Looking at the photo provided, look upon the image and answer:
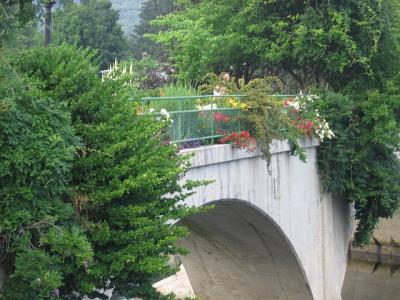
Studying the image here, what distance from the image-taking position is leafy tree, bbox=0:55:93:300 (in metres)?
4.21

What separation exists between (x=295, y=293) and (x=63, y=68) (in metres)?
8.90

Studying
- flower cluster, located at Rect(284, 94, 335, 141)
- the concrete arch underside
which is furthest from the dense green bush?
the concrete arch underside

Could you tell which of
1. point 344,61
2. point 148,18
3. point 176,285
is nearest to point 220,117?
point 344,61

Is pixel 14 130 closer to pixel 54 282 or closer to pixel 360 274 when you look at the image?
pixel 54 282

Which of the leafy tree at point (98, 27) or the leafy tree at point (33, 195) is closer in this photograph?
the leafy tree at point (33, 195)

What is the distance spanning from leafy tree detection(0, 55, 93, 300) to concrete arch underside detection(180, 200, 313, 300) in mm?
5640

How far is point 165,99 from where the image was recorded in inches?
292

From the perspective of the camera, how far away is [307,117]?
10.9 meters

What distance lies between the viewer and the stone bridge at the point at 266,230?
30.1 ft

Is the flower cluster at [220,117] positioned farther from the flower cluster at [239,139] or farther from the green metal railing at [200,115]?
the flower cluster at [239,139]

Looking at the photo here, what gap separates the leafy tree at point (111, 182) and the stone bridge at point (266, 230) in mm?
2903

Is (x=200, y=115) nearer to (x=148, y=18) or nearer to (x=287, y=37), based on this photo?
Answer: (x=287, y=37)

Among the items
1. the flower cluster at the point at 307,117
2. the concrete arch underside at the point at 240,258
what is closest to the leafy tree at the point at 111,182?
the concrete arch underside at the point at 240,258

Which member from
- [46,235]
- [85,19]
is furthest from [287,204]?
[85,19]
